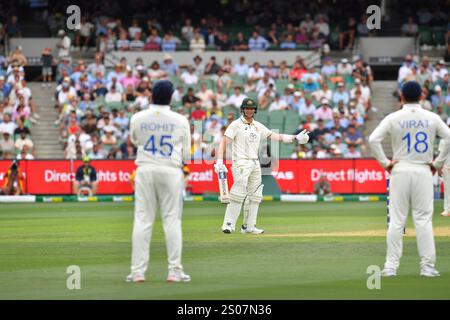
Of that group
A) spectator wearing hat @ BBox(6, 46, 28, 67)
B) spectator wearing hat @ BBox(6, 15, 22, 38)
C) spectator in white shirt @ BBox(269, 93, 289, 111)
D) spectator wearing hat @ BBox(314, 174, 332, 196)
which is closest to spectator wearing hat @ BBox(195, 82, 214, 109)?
spectator in white shirt @ BBox(269, 93, 289, 111)

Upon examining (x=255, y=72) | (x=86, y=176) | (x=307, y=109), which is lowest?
(x=86, y=176)

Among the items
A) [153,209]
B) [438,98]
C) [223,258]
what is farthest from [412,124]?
[438,98]

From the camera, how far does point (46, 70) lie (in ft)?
142

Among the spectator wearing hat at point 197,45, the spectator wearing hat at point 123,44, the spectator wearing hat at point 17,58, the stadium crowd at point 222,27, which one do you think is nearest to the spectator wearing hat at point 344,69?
the stadium crowd at point 222,27

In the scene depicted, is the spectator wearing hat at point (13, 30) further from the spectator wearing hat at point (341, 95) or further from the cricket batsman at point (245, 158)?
the cricket batsman at point (245, 158)

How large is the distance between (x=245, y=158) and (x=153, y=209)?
7.07 metres

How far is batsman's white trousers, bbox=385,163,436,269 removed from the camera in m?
14.2

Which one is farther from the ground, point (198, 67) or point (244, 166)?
point (198, 67)

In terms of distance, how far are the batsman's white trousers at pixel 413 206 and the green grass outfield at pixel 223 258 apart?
371mm

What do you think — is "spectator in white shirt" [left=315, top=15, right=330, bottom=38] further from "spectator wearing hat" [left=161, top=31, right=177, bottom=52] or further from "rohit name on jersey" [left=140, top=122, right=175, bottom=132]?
"rohit name on jersey" [left=140, top=122, right=175, bottom=132]

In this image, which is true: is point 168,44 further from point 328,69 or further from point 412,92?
point 412,92

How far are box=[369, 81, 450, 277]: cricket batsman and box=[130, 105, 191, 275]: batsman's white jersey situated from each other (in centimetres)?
245

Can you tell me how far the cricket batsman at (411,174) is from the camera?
14164 millimetres

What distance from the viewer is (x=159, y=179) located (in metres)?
13.6
